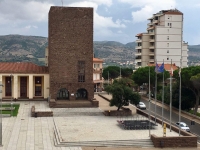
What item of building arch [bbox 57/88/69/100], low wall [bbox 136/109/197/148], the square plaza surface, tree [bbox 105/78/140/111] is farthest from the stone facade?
low wall [bbox 136/109/197/148]

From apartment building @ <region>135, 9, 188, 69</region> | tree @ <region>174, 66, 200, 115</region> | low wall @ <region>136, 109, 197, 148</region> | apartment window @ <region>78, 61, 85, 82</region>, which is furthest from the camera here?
apartment building @ <region>135, 9, 188, 69</region>

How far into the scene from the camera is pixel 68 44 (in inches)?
2206

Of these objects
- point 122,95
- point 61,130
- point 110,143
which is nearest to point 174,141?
point 110,143

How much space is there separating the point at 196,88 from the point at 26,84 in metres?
29.2

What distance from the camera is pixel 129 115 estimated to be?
46.8m

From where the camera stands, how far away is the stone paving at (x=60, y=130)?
3097 cm

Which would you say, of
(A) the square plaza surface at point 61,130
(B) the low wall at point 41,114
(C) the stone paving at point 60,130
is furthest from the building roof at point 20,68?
(B) the low wall at point 41,114

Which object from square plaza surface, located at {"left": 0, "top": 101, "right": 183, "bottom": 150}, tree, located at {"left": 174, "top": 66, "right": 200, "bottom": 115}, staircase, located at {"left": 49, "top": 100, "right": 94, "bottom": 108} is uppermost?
tree, located at {"left": 174, "top": 66, "right": 200, "bottom": 115}

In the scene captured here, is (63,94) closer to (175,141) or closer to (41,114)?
(41,114)

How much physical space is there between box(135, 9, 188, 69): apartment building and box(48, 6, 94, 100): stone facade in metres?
43.1

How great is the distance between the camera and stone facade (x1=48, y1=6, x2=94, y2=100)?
55906 millimetres

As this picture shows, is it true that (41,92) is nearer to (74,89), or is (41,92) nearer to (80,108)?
(74,89)

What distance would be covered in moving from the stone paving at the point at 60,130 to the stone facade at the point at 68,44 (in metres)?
9.11

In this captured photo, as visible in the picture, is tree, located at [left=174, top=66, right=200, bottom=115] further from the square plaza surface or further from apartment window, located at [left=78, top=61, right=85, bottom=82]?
apartment window, located at [left=78, top=61, right=85, bottom=82]
